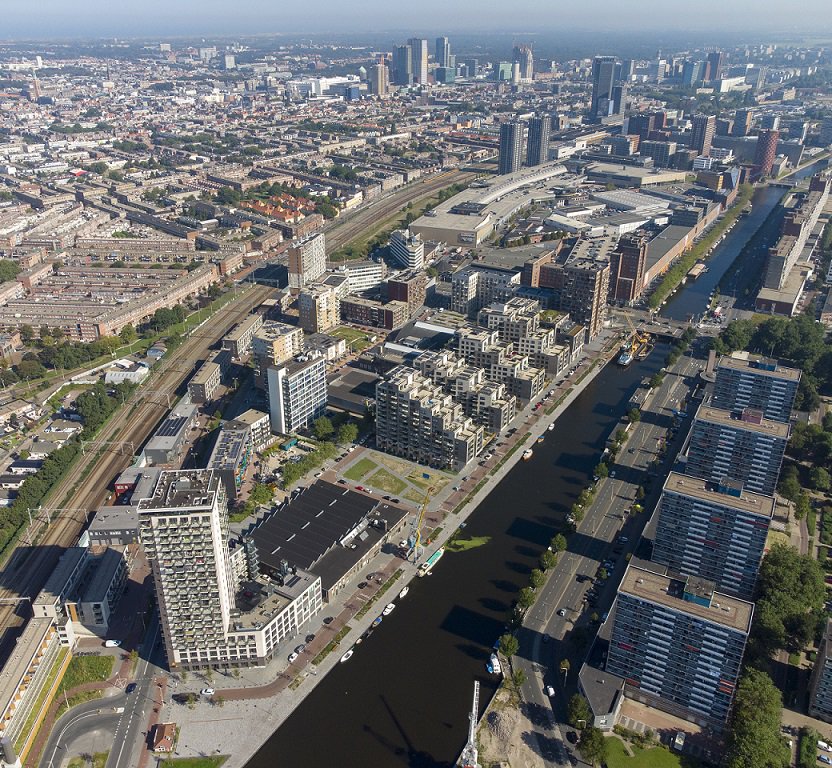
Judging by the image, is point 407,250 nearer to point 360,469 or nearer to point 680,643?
point 360,469

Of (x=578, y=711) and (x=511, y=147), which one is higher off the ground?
(x=511, y=147)

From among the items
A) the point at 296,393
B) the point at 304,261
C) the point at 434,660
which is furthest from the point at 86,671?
the point at 304,261

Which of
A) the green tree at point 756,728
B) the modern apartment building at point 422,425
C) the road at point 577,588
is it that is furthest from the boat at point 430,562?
the green tree at point 756,728

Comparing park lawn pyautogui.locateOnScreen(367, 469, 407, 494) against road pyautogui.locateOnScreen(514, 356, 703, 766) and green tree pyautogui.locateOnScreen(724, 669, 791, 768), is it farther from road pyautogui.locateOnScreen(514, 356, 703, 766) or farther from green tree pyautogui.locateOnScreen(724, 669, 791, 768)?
green tree pyautogui.locateOnScreen(724, 669, 791, 768)

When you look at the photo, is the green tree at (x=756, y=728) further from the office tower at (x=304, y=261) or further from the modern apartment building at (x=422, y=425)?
the office tower at (x=304, y=261)

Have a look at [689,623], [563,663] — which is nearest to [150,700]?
[563,663]

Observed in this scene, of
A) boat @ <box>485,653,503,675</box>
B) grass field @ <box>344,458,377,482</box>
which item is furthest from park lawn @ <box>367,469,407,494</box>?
boat @ <box>485,653,503,675</box>
